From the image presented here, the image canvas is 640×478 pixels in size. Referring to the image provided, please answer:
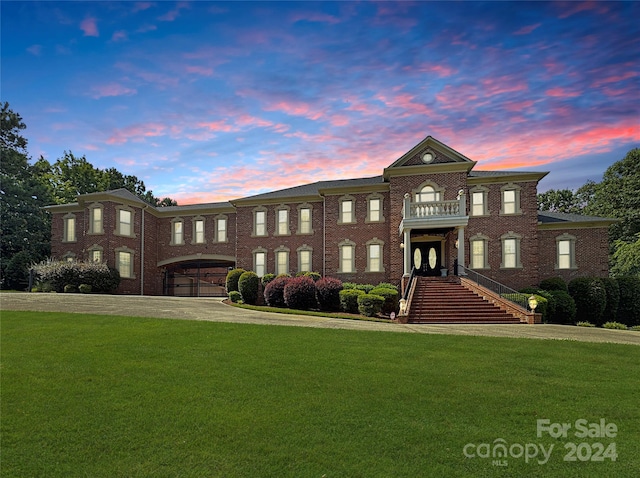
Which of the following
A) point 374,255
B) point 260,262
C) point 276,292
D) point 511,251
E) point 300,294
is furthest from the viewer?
point 260,262

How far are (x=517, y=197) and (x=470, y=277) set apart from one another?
588cm

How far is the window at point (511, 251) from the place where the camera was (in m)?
26.2

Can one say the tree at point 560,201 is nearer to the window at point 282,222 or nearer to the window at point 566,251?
the window at point 566,251

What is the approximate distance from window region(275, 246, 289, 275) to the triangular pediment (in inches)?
366

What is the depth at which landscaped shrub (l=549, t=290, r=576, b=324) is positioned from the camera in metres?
22.7

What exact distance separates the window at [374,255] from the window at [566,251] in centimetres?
1104

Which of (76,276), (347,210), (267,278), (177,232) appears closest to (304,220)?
(347,210)

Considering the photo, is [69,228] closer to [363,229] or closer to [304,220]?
[304,220]

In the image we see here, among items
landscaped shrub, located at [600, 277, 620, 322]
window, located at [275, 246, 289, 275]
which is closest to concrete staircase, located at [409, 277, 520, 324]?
landscaped shrub, located at [600, 277, 620, 322]

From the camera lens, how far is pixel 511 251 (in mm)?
26328

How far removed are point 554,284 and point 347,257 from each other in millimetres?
12184

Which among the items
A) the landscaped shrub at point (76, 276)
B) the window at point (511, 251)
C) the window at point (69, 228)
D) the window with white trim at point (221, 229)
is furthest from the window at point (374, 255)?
the window at point (69, 228)

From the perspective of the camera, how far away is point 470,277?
84.0 feet

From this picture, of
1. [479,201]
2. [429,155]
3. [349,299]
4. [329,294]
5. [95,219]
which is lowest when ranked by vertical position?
[349,299]
